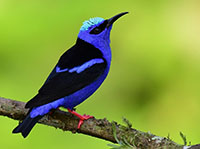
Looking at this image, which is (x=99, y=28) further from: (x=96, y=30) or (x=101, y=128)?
(x=101, y=128)

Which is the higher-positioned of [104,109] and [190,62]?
[190,62]

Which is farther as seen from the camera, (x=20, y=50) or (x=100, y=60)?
(x=20, y=50)

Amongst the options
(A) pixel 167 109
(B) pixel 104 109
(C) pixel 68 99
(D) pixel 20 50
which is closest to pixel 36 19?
(D) pixel 20 50

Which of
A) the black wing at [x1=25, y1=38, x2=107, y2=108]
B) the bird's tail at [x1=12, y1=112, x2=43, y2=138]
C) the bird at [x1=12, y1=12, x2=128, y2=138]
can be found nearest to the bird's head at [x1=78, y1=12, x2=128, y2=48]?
the bird at [x1=12, y1=12, x2=128, y2=138]

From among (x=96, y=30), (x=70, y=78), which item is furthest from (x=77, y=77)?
(x=96, y=30)

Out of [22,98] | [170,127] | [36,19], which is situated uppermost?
[36,19]

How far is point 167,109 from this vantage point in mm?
6988

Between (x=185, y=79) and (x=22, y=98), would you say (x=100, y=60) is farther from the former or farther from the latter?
(x=185, y=79)

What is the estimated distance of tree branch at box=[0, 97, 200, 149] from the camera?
13.2 ft

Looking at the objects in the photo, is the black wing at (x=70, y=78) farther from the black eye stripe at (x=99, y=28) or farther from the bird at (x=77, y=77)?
the black eye stripe at (x=99, y=28)

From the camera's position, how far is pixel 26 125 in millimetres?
4242

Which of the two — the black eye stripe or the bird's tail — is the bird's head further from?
the bird's tail

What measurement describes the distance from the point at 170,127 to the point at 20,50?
266 centimetres

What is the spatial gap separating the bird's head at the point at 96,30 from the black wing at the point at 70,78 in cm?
15
